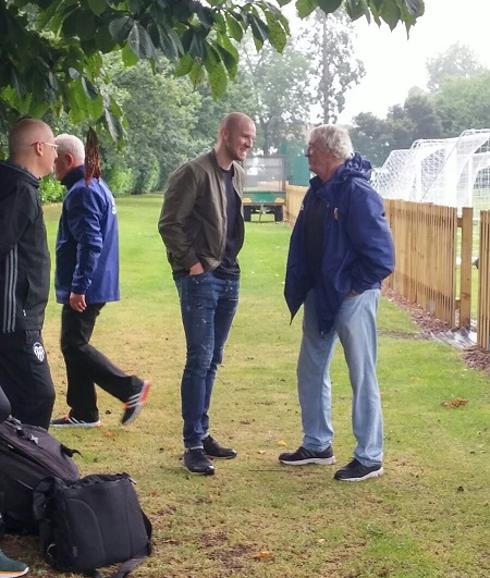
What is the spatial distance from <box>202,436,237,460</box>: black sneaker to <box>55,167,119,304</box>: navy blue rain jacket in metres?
1.26

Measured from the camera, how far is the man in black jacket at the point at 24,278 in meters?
4.61

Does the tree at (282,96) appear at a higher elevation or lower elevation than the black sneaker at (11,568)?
higher

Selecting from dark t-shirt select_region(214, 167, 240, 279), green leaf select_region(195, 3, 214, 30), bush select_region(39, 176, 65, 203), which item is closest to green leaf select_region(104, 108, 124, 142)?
bush select_region(39, 176, 65, 203)

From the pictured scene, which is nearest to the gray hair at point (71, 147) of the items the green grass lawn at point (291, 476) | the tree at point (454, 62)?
the green grass lawn at point (291, 476)

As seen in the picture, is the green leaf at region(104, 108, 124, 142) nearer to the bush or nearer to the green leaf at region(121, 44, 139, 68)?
the bush

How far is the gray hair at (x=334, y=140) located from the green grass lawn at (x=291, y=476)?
1.81 meters

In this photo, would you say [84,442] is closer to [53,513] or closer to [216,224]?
[216,224]

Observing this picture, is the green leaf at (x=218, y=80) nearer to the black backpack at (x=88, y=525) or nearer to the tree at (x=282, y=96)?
the black backpack at (x=88, y=525)

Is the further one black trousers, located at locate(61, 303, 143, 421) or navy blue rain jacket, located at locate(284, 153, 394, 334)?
black trousers, located at locate(61, 303, 143, 421)

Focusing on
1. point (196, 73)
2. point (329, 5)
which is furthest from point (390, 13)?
point (196, 73)

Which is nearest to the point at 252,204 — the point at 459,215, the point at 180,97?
the point at 180,97

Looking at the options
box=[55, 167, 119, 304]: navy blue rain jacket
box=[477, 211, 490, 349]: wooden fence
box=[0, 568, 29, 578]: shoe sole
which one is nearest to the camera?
box=[0, 568, 29, 578]: shoe sole

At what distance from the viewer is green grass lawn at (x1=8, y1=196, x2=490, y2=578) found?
4391 mm

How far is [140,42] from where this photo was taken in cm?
388
